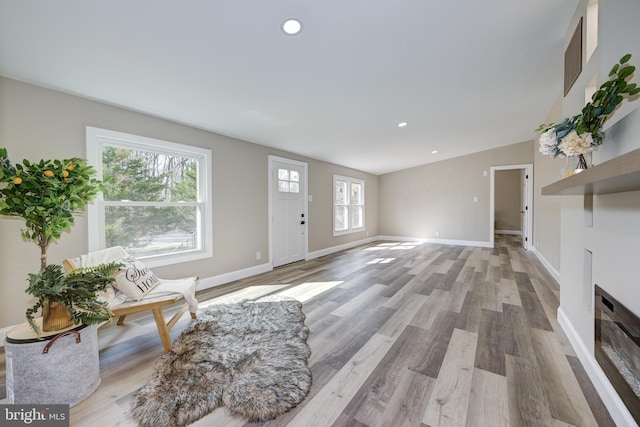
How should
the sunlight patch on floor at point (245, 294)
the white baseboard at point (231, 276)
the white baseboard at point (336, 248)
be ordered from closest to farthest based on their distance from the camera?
1. the sunlight patch on floor at point (245, 294)
2. the white baseboard at point (231, 276)
3. the white baseboard at point (336, 248)

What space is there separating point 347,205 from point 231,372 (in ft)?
18.1

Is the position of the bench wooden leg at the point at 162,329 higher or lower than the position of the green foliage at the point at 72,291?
lower

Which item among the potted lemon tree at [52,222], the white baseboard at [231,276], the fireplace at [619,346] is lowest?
the white baseboard at [231,276]

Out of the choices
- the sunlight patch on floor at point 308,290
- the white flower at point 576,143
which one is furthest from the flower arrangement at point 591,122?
the sunlight patch on floor at point 308,290

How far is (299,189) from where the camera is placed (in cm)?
516

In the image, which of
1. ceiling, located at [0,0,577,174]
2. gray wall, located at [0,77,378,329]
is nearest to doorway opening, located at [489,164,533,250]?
ceiling, located at [0,0,577,174]

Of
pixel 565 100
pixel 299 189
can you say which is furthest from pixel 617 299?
pixel 299 189

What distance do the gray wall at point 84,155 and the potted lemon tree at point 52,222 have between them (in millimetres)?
899

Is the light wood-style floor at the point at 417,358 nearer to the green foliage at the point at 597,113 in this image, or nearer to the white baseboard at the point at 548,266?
the white baseboard at the point at 548,266

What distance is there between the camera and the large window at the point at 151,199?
2.59m

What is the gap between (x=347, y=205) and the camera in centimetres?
690

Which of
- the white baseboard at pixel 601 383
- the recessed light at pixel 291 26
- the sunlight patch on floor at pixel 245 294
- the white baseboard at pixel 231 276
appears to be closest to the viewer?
the white baseboard at pixel 601 383

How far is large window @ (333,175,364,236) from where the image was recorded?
6430 millimetres

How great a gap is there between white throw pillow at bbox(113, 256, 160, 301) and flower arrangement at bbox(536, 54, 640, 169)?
3154 mm
